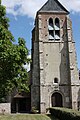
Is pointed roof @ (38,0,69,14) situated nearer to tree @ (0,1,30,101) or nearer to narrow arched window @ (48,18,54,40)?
narrow arched window @ (48,18,54,40)

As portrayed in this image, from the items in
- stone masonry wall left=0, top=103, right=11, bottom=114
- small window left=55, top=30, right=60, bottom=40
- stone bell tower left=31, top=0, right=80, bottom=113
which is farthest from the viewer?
small window left=55, top=30, right=60, bottom=40

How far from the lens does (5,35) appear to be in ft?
65.8

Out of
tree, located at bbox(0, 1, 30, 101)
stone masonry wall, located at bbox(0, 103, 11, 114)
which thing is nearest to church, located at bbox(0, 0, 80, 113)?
stone masonry wall, located at bbox(0, 103, 11, 114)

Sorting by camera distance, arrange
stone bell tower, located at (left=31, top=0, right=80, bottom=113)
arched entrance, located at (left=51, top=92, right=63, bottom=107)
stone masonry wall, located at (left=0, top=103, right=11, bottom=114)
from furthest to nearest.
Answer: arched entrance, located at (left=51, top=92, right=63, bottom=107) < stone bell tower, located at (left=31, top=0, right=80, bottom=113) < stone masonry wall, located at (left=0, top=103, right=11, bottom=114)

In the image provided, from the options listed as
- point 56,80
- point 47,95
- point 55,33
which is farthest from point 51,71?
point 55,33

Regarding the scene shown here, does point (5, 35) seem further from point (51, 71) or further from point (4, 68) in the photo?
point (51, 71)

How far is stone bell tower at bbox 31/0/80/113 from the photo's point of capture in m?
37.3

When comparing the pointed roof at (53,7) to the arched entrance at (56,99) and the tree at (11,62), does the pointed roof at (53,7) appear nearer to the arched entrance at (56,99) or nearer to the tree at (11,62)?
the arched entrance at (56,99)

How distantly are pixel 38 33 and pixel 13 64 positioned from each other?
72.6ft

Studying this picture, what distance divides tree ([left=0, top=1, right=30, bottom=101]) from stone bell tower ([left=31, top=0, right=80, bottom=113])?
54.2 ft

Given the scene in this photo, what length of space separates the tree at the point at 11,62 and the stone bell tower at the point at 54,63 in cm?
1653

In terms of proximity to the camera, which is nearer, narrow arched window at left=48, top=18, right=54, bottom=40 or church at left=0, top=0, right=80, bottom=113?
church at left=0, top=0, right=80, bottom=113

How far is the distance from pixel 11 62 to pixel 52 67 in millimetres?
20436

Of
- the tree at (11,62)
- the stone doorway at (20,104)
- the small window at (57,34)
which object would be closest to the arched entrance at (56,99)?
the stone doorway at (20,104)
